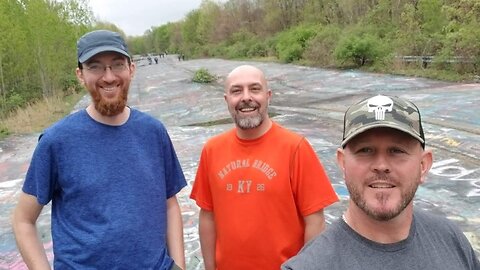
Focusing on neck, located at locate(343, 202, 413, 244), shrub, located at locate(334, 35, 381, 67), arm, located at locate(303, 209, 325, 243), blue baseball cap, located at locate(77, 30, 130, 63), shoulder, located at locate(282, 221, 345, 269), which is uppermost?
blue baseball cap, located at locate(77, 30, 130, 63)

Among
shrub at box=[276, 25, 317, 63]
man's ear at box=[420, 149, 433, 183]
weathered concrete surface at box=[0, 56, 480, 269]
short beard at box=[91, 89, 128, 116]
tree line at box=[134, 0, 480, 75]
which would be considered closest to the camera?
man's ear at box=[420, 149, 433, 183]

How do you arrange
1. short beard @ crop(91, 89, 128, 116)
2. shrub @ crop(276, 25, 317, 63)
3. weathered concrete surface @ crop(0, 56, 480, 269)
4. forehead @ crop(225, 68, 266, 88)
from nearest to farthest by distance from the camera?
short beard @ crop(91, 89, 128, 116), forehead @ crop(225, 68, 266, 88), weathered concrete surface @ crop(0, 56, 480, 269), shrub @ crop(276, 25, 317, 63)

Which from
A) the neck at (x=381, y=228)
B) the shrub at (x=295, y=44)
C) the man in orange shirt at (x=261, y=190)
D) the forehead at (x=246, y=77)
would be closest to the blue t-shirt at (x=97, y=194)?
the man in orange shirt at (x=261, y=190)

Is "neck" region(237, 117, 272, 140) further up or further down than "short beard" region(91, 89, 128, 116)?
further down

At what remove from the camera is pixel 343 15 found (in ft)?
129

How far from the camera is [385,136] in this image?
4.64 ft

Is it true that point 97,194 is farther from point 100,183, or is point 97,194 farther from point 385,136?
point 385,136

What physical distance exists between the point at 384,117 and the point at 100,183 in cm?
122

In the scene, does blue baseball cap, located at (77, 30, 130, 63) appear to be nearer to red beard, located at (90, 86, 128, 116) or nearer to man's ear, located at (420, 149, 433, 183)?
red beard, located at (90, 86, 128, 116)

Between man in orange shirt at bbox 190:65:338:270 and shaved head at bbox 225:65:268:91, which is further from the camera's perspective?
shaved head at bbox 225:65:268:91

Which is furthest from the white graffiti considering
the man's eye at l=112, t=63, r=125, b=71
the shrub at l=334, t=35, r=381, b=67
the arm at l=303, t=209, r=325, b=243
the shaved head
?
the shrub at l=334, t=35, r=381, b=67

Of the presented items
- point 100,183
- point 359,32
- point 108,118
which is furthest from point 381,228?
point 359,32

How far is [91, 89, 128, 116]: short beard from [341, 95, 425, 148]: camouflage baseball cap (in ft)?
3.53

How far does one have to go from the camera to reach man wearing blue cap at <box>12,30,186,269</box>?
1.98 metres
